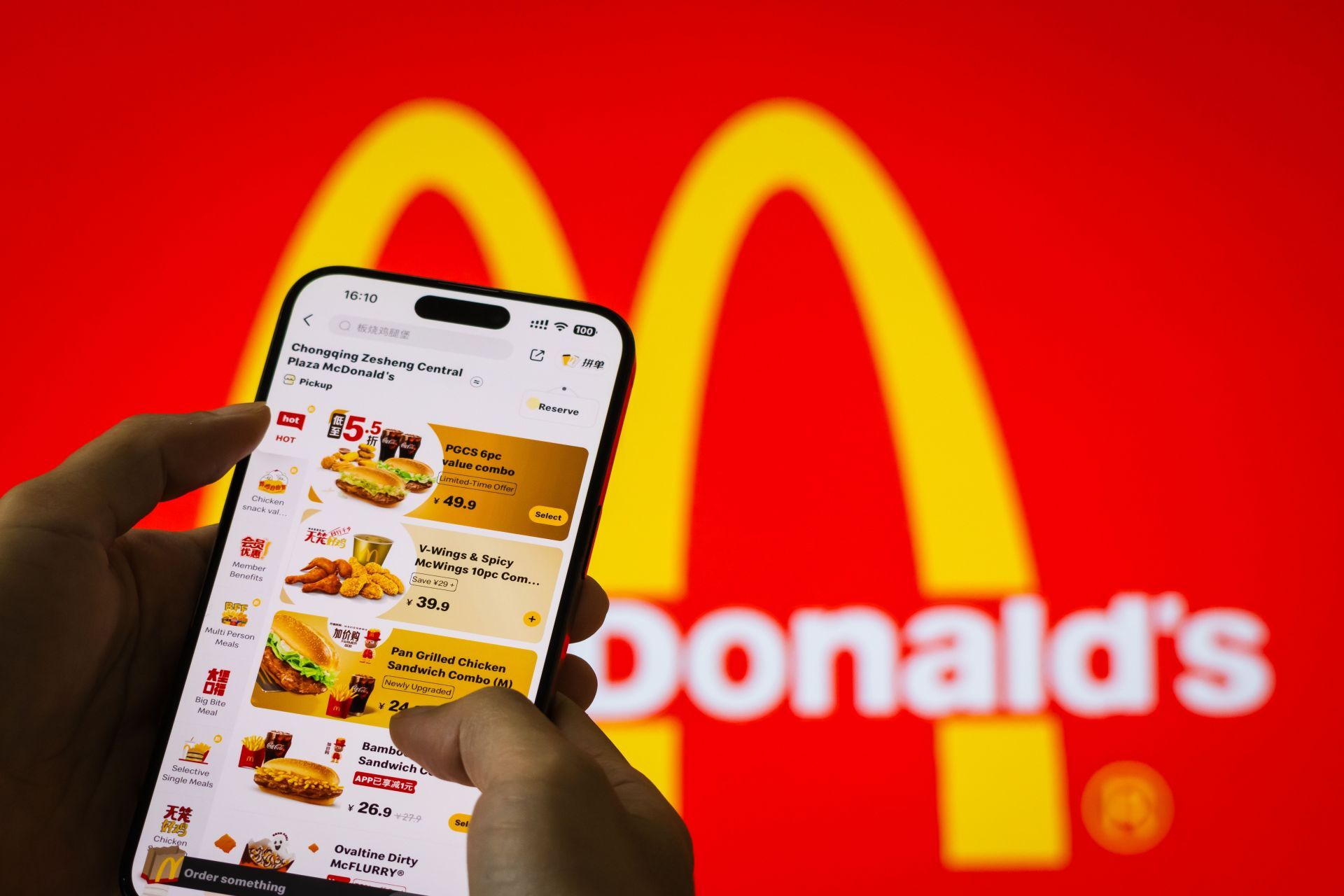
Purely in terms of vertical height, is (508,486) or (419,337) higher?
(419,337)

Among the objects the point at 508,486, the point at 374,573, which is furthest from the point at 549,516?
the point at 374,573

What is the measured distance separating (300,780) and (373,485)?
0.78ft

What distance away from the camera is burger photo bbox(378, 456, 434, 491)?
0.83 metres

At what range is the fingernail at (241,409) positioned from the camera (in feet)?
2.69

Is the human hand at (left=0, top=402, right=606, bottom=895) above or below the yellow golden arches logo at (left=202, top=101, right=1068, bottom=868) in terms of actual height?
below

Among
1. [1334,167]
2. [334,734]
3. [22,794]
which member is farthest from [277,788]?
[1334,167]

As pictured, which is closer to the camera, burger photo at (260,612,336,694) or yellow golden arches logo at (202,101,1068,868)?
burger photo at (260,612,336,694)

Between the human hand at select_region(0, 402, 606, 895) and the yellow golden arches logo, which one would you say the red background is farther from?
the human hand at select_region(0, 402, 606, 895)

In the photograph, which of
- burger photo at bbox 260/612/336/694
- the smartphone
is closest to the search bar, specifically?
the smartphone

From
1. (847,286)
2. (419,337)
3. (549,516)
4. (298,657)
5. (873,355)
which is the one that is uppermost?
(847,286)

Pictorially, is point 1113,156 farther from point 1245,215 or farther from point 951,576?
point 951,576

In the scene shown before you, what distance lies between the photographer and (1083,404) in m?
1.71

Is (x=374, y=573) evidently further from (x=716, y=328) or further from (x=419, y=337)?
(x=716, y=328)

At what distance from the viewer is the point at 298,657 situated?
0.79m
